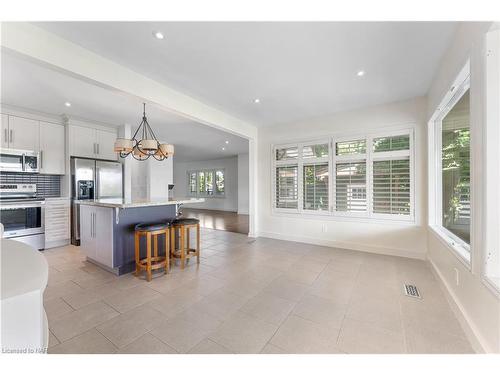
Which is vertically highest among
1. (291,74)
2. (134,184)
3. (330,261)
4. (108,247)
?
(291,74)

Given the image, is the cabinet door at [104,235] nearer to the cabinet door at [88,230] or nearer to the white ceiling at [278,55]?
the cabinet door at [88,230]

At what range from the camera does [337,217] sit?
4.11 metres

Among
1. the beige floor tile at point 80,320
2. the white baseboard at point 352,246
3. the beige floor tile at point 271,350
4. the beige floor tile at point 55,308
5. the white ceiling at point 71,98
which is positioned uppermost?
the white ceiling at point 71,98

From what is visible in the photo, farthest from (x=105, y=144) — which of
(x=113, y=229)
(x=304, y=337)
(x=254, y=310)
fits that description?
(x=304, y=337)

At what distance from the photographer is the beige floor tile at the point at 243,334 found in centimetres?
157

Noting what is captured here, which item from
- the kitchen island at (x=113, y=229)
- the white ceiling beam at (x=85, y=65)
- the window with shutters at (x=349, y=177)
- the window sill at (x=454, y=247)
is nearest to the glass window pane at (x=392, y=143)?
the window with shutters at (x=349, y=177)

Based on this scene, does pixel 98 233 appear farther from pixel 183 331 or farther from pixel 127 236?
pixel 183 331

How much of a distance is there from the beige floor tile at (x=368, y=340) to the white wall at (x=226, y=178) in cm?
832

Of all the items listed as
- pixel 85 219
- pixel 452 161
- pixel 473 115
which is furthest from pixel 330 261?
pixel 85 219

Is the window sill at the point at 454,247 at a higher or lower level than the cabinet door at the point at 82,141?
lower

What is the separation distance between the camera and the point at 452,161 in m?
2.47

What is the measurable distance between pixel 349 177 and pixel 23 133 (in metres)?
5.87
